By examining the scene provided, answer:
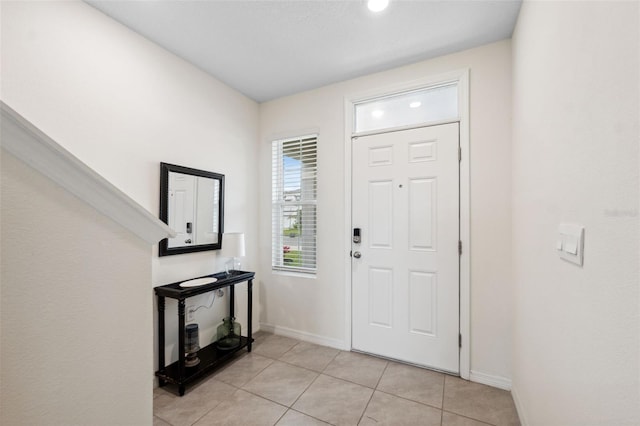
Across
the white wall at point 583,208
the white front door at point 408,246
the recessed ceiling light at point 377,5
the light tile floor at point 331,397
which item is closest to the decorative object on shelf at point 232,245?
the light tile floor at point 331,397

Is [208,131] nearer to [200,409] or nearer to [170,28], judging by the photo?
[170,28]

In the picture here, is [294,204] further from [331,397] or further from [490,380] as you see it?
[490,380]

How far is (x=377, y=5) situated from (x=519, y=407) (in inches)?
113

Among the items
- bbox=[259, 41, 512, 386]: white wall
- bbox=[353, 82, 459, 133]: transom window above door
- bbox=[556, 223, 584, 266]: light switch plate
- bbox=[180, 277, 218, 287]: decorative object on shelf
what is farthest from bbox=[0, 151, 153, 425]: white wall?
bbox=[353, 82, 459, 133]: transom window above door

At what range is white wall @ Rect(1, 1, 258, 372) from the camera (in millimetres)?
1575

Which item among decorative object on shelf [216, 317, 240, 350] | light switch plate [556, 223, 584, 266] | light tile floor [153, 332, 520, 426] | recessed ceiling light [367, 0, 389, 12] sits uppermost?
recessed ceiling light [367, 0, 389, 12]

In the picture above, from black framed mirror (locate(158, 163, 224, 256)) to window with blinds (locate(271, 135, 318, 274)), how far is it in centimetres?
69

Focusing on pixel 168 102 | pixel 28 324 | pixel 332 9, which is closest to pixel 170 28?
pixel 168 102

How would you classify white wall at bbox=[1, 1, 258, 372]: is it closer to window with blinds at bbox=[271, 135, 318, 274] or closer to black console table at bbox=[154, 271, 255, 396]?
black console table at bbox=[154, 271, 255, 396]

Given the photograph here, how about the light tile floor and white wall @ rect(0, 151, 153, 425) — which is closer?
white wall @ rect(0, 151, 153, 425)

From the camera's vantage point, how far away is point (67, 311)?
0.74 meters

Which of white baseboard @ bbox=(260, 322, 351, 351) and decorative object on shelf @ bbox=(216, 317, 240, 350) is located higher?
decorative object on shelf @ bbox=(216, 317, 240, 350)

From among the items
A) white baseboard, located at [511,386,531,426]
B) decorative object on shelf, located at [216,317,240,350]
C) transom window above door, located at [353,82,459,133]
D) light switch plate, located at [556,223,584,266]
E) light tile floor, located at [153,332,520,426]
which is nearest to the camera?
light switch plate, located at [556,223,584,266]

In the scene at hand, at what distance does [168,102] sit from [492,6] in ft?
8.35
